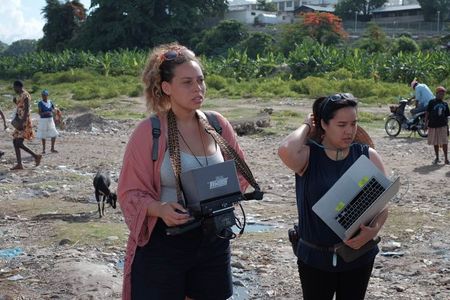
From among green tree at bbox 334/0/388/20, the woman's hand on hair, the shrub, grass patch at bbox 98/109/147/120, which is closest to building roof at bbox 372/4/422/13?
green tree at bbox 334/0/388/20

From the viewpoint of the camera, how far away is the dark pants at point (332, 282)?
3057 mm

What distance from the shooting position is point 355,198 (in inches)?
116

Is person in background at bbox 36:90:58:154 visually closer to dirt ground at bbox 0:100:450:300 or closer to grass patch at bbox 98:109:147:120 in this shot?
dirt ground at bbox 0:100:450:300

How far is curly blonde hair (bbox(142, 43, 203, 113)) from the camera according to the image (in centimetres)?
290

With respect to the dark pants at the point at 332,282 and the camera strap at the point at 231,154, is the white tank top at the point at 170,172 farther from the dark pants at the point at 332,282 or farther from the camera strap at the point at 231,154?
the dark pants at the point at 332,282

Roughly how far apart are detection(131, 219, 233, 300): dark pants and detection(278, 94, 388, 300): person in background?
475 millimetres

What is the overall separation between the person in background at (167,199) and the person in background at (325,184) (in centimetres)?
39

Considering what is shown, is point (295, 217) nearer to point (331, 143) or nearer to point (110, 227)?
point (110, 227)

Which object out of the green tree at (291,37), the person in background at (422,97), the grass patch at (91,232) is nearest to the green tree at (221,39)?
the green tree at (291,37)

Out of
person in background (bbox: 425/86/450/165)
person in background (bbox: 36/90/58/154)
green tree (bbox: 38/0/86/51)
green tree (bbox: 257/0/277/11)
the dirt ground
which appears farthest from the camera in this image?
green tree (bbox: 257/0/277/11)

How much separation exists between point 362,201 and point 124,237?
4135mm

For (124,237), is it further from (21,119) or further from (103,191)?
(21,119)

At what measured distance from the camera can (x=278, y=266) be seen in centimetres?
583

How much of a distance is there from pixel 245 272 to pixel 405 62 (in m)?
24.9
